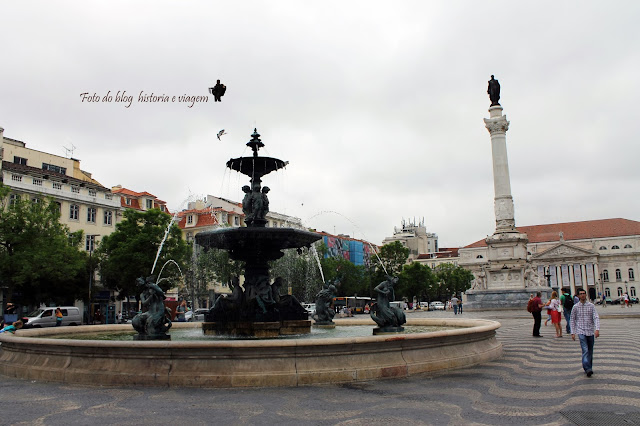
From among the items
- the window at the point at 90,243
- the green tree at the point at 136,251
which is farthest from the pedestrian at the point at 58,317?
the window at the point at 90,243

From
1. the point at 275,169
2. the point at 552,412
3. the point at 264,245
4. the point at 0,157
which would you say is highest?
the point at 0,157

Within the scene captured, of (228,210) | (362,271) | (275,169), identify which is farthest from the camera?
(362,271)

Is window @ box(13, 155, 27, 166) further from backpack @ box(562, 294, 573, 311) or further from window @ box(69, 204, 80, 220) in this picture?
backpack @ box(562, 294, 573, 311)

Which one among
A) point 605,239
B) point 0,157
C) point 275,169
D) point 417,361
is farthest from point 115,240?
point 605,239

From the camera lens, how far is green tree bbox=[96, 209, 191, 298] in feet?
122

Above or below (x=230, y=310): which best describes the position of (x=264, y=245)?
above

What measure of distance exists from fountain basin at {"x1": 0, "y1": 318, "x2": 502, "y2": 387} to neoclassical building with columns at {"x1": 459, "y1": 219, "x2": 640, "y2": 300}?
3788 inches

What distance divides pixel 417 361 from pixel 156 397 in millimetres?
3959

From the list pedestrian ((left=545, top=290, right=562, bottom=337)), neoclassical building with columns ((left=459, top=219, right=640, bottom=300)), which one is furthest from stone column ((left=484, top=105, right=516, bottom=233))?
neoclassical building with columns ((left=459, top=219, right=640, bottom=300))

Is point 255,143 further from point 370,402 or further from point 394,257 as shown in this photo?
point 394,257

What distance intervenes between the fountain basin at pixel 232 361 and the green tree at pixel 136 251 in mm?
30047

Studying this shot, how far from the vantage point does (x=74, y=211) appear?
4478 cm

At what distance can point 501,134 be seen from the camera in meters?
42.9

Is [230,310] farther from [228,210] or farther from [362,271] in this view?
[362,271]
